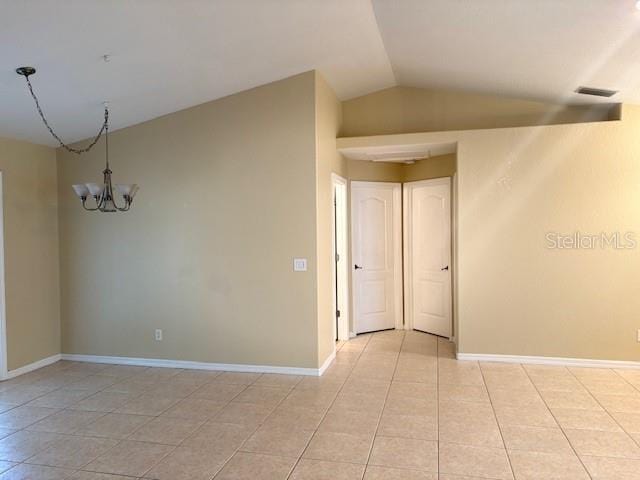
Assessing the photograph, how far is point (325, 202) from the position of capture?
4.86 metres

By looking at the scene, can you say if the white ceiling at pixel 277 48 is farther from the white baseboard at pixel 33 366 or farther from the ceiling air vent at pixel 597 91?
the white baseboard at pixel 33 366

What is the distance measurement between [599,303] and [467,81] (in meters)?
2.68

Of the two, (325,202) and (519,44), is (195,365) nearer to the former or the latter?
(325,202)

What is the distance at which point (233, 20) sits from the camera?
10.8 feet

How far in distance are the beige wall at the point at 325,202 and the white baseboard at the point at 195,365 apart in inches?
6.5

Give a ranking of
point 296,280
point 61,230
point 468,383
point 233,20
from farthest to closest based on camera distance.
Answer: point 61,230 → point 296,280 → point 468,383 → point 233,20

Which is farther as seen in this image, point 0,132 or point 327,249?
point 327,249

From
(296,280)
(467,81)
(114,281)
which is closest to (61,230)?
(114,281)

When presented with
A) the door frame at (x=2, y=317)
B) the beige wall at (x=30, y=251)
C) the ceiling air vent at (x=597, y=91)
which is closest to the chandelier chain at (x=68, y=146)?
the beige wall at (x=30, y=251)

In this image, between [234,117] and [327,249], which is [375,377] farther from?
[234,117]

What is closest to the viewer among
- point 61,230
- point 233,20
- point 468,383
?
point 233,20

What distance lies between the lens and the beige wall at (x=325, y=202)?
4.62m

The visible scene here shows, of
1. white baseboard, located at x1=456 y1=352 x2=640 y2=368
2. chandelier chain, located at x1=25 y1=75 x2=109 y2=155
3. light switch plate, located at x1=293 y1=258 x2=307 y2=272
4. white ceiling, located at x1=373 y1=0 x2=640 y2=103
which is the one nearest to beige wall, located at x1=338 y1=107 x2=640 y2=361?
white baseboard, located at x1=456 y1=352 x2=640 y2=368

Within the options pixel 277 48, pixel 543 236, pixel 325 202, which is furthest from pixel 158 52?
pixel 543 236
